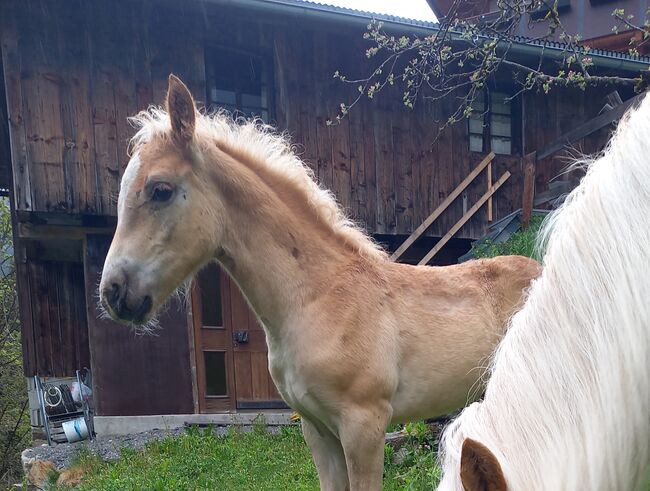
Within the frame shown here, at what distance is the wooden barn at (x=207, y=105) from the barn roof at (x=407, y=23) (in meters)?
0.03

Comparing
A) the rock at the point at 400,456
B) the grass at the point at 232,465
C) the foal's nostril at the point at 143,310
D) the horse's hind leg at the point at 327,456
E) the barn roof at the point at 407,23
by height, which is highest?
the barn roof at the point at 407,23

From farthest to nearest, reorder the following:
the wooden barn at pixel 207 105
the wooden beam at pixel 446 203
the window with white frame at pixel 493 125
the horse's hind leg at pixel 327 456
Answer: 1. the window with white frame at pixel 493 125
2. the wooden beam at pixel 446 203
3. the wooden barn at pixel 207 105
4. the horse's hind leg at pixel 327 456

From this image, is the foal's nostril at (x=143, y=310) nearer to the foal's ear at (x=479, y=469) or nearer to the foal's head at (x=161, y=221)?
the foal's head at (x=161, y=221)

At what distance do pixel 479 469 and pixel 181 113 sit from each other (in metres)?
2.18

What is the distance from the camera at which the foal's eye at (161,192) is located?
2508 mm

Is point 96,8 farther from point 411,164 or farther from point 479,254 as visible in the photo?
point 479,254

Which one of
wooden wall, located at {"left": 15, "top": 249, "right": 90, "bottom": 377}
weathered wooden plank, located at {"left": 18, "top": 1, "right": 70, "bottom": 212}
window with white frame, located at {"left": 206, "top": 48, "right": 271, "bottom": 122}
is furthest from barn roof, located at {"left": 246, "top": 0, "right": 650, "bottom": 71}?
wooden wall, located at {"left": 15, "top": 249, "right": 90, "bottom": 377}

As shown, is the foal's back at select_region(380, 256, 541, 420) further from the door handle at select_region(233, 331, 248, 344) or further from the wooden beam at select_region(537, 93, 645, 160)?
the door handle at select_region(233, 331, 248, 344)

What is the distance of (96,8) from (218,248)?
5879mm

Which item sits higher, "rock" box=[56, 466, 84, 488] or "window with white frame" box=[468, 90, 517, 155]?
"window with white frame" box=[468, 90, 517, 155]

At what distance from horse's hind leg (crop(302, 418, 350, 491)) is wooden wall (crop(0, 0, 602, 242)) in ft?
17.2

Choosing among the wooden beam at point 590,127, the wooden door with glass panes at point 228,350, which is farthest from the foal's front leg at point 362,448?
the wooden door with glass panes at point 228,350

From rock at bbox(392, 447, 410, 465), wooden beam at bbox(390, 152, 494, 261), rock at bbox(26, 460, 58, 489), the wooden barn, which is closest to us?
rock at bbox(392, 447, 410, 465)

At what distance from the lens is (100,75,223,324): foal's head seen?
246cm
